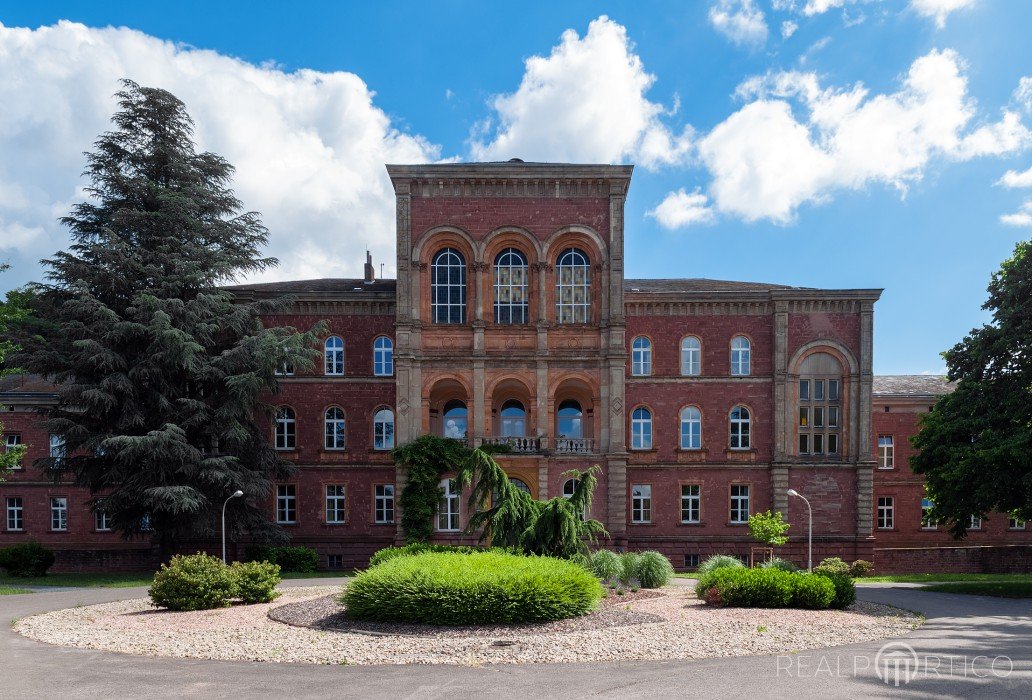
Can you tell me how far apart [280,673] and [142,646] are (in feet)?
13.7

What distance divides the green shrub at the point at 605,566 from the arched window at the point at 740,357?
53.2ft

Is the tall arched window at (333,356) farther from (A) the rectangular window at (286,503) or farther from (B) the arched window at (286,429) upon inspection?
(A) the rectangular window at (286,503)

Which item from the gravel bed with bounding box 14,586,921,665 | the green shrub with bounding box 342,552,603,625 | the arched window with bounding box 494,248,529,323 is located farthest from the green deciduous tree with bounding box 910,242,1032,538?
the arched window with bounding box 494,248,529,323

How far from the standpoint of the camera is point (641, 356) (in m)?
35.9

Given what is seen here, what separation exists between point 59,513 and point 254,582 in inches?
946

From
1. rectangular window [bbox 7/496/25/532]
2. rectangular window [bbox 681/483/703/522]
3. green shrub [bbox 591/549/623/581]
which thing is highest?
green shrub [bbox 591/549/623/581]

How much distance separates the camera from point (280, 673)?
1247cm

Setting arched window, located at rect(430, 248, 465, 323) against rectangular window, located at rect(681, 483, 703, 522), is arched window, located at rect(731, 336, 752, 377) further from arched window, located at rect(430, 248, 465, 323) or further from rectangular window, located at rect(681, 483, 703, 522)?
arched window, located at rect(430, 248, 465, 323)

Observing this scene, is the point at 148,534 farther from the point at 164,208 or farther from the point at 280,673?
the point at 280,673

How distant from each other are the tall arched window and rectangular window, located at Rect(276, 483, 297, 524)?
18.8ft

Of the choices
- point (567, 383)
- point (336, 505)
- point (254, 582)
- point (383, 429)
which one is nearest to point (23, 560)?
point (336, 505)

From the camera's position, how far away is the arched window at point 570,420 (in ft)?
123

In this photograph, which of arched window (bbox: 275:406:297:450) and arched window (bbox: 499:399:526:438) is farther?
arched window (bbox: 499:399:526:438)

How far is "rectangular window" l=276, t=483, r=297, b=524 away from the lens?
35312mm
